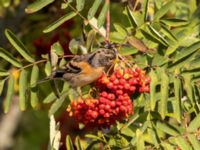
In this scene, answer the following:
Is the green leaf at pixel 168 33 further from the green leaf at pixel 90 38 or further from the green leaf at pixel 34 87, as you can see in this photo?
the green leaf at pixel 34 87

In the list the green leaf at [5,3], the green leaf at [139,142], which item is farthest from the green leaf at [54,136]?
the green leaf at [5,3]

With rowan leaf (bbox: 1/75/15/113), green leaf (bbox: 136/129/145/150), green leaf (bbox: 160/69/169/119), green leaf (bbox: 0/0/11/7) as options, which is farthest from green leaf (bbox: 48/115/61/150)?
green leaf (bbox: 0/0/11/7)

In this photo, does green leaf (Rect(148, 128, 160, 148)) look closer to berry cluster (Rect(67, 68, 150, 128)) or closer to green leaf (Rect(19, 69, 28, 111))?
berry cluster (Rect(67, 68, 150, 128))

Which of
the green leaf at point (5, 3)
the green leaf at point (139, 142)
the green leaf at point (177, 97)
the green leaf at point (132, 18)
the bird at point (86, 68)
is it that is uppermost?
the green leaf at point (5, 3)

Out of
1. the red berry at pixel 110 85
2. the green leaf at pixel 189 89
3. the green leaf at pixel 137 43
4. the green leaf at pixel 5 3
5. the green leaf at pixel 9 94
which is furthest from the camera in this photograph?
the green leaf at pixel 5 3

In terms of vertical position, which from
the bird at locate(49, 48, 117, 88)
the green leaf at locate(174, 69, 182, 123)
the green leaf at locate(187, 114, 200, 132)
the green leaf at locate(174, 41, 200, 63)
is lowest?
the green leaf at locate(187, 114, 200, 132)

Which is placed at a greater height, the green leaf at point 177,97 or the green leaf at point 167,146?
the green leaf at point 177,97
